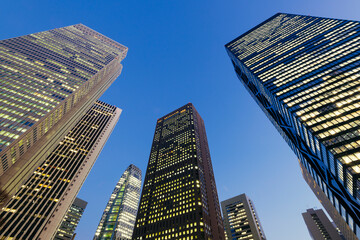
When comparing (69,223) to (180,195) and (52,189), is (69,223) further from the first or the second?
(180,195)

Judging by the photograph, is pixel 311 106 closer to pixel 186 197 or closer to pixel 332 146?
pixel 332 146

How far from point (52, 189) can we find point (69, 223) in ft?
214

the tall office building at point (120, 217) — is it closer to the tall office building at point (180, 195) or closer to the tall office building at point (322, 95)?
the tall office building at point (180, 195)

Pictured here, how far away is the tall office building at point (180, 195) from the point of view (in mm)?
84531

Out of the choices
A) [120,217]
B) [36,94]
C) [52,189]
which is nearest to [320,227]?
[120,217]

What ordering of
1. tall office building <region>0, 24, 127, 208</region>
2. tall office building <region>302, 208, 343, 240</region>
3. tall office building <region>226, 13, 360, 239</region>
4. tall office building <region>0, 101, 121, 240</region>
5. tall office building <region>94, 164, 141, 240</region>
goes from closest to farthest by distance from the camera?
tall office building <region>226, 13, 360, 239</region>, tall office building <region>0, 24, 127, 208</region>, tall office building <region>0, 101, 121, 240</region>, tall office building <region>94, 164, 141, 240</region>, tall office building <region>302, 208, 343, 240</region>

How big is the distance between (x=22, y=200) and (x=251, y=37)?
190 meters

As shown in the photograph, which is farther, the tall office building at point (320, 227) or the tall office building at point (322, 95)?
the tall office building at point (320, 227)

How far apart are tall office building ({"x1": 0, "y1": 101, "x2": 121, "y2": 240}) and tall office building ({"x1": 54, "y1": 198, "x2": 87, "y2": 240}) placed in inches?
1289

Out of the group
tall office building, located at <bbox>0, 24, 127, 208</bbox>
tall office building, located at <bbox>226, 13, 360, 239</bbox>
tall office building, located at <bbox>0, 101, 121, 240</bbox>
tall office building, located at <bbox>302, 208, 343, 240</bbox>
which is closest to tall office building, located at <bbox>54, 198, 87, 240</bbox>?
tall office building, located at <bbox>0, 101, 121, 240</bbox>

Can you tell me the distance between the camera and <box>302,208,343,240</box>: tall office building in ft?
584

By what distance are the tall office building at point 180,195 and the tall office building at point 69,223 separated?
6755cm

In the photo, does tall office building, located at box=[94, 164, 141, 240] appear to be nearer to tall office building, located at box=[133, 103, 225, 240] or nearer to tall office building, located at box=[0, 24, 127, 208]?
tall office building, located at box=[133, 103, 225, 240]

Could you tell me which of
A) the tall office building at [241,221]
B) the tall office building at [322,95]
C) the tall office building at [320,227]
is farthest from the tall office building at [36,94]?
the tall office building at [320,227]
